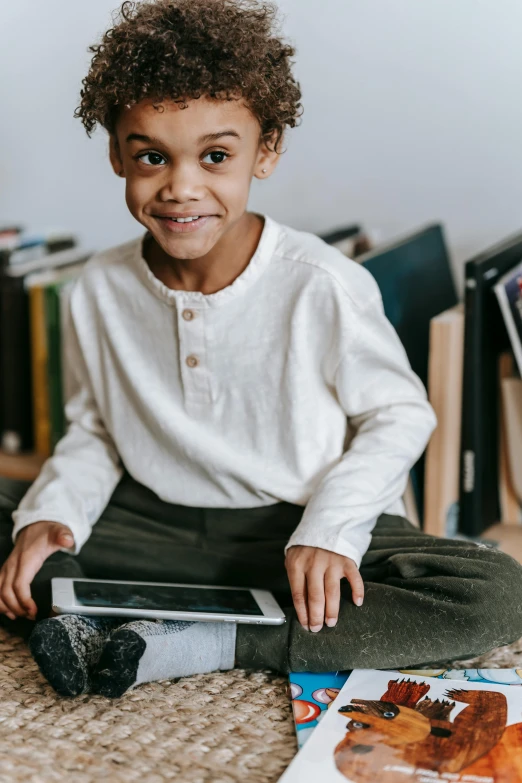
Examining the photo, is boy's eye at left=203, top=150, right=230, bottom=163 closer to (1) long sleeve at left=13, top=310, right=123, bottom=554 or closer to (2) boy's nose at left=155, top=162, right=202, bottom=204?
(2) boy's nose at left=155, top=162, right=202, bottom=204

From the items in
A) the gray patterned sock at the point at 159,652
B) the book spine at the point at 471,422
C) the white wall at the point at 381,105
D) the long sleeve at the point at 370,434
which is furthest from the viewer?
the white wall at the point at 381,105

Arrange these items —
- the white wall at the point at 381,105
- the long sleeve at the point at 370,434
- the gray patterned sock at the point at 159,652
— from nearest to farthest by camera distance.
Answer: the gray patterned sock at the point at 159,652 → the long sleeve at the point at 370,434 → the white wall at the point at 381,105

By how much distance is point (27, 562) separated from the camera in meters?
0.99

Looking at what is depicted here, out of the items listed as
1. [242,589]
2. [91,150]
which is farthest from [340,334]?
[91,150]

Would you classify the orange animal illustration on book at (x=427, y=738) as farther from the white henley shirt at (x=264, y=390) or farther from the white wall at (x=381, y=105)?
the white wall at (x=381, y=105)

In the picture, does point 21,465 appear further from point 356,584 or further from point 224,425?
point 356,584

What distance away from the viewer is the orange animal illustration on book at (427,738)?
29.6 inches

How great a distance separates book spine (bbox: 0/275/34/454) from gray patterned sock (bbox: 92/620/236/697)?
2.19 ft

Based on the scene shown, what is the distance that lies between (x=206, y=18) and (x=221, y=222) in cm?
19

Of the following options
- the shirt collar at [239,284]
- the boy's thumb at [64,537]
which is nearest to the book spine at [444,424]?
the shirt collar at [239,284]

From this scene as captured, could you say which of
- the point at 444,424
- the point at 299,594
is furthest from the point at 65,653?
the point at 444,424

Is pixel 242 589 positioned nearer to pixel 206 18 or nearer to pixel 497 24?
pixel 206 18

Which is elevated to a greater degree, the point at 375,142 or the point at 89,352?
the point at 375,142

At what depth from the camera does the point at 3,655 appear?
0.98 meters
